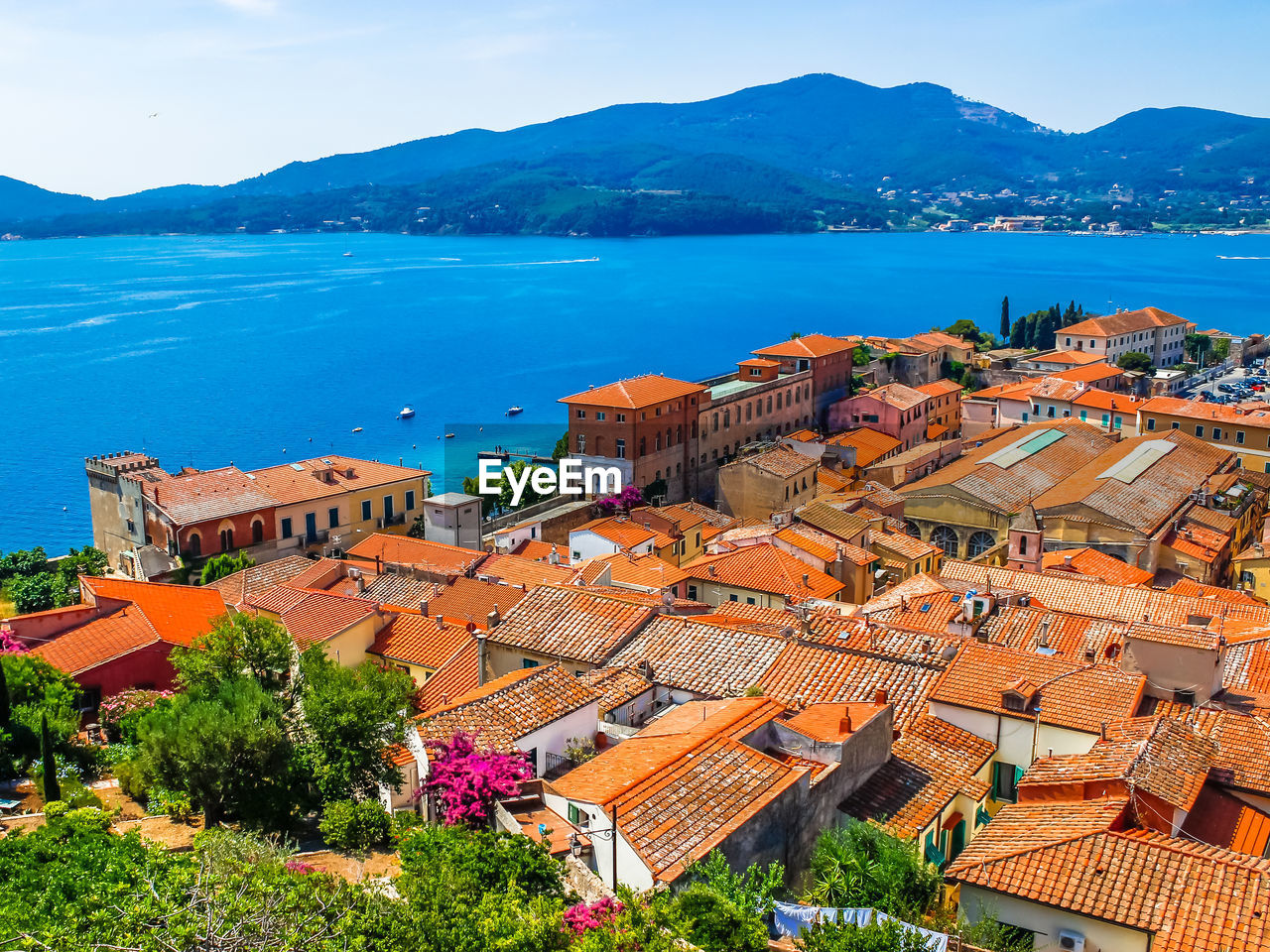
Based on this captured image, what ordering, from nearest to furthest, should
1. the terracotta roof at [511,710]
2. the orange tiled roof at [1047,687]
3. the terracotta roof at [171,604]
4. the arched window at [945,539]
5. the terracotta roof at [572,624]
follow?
the terracotta roof at [511,710]
the orange tiled roof at [1047,687]
the terracotta roof at [572,624]
the terracotta roof at [171,604]
the arched window at [945,539]

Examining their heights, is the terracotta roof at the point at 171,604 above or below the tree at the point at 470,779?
below

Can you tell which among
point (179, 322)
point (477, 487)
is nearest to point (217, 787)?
point (477, 487)

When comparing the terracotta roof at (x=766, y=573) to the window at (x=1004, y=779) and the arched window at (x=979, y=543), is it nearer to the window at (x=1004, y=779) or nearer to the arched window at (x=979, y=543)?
the arched window at (x=979, y=543)

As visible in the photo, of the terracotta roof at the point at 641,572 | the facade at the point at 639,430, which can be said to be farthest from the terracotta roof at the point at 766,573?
the facade at the point at 639,430

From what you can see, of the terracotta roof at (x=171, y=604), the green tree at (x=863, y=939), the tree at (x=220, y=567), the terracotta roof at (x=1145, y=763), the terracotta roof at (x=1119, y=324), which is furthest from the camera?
the terracotta roof at (x=1119, y=324)

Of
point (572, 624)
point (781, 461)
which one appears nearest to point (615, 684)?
point (572, 624)

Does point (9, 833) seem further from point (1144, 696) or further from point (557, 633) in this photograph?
point (1144, 696)
